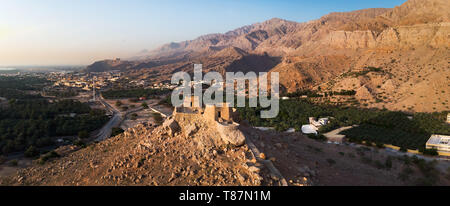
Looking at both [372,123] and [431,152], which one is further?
[372,123]

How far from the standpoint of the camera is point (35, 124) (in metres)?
25.1

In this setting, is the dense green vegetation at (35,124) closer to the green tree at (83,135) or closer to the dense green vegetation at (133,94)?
the green tree at (83,135)

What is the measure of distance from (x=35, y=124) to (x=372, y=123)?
33.2 metres

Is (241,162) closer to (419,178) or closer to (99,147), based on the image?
(99,147)

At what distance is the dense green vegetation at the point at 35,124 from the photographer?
20562mm

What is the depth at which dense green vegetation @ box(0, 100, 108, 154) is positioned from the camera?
2056 cm

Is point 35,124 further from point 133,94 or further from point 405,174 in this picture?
point 405,174

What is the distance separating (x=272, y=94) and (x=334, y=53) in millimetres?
24630

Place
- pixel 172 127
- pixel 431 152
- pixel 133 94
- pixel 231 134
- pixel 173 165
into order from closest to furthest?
pixel 173 165 < pixel 231 134 < pixel 172 127 < pixel 431 152 < pixel 133 94

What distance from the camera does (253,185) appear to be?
6.67 m

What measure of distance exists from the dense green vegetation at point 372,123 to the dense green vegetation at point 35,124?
58.2ft

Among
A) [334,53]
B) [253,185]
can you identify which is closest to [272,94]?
[334,53]

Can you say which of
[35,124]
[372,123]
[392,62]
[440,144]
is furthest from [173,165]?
[392,62]

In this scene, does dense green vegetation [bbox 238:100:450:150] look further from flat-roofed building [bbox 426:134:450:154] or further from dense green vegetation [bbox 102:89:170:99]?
dense green vegetation [bbox 102:89:170:99]
